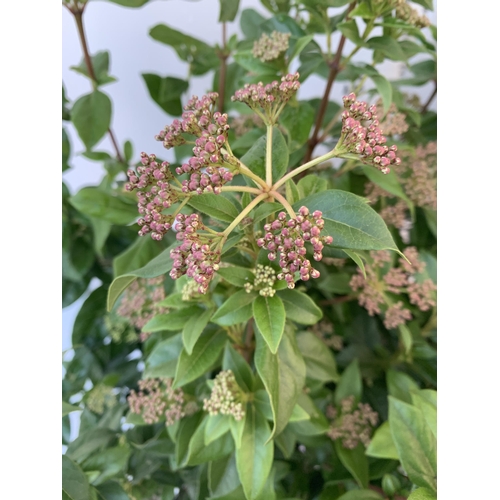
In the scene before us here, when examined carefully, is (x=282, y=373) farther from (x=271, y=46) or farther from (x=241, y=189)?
(x=271, y=46)

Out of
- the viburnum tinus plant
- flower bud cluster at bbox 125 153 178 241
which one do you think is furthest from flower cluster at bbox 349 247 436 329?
flower bud cluster at bbox 125 153 178 241

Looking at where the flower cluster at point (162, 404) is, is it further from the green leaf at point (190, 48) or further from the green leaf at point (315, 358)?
the green leaf at point (190, 48)

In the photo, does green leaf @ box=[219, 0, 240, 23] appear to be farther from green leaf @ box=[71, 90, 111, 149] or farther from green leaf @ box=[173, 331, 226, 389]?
green leaf @ box=[173, 331, 226, 389]

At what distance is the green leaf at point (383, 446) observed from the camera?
53 centimetres

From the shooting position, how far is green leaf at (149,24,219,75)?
0.80m

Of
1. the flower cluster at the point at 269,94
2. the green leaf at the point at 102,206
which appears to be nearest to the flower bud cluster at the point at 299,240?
the flower cluster at the point at 269,94

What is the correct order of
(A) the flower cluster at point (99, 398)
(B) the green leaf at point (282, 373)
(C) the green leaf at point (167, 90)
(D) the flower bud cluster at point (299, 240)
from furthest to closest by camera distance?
(C) the green leaf at point (167, 90) → (A) the flower cluster at point (99, 398) → (B) the green leaf at point (282, 373) → (D) the flower bud cluster at point (299, 240)

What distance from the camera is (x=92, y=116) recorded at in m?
0.76

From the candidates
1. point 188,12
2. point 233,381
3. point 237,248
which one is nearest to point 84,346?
point 233,381

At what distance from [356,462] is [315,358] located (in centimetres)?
15

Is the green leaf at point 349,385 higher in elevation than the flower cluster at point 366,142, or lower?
lower

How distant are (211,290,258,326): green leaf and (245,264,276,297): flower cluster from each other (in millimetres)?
13

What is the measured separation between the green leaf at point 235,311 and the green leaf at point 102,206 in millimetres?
347
